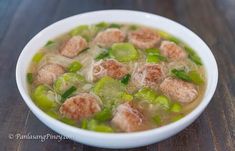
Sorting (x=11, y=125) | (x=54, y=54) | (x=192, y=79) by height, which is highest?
(x=192, y=79)

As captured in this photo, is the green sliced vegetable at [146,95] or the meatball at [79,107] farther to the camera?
the green sliced vegetable at [146,95]

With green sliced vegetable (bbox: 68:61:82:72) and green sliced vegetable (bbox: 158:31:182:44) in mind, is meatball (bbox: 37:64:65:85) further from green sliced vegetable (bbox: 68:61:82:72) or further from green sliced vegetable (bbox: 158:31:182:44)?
green sliced vegetable (bbox: 158:31:182:44)

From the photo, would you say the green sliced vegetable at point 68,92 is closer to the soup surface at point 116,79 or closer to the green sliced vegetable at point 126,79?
the soup surface at point 116,79

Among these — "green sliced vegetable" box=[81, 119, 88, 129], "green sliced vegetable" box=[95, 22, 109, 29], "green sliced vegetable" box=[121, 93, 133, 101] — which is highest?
"green sliced vegetable" box=[121, 93, 133, 101]

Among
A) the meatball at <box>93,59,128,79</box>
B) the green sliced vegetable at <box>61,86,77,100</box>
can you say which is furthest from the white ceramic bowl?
the meatball at <box>93,59,128,79</box>

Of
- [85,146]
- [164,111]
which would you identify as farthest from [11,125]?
[164,111]

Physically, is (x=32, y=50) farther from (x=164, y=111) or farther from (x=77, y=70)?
(x=164, y=111)

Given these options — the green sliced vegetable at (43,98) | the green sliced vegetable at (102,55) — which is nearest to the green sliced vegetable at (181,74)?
the green sliced vegetable at (102,55)
